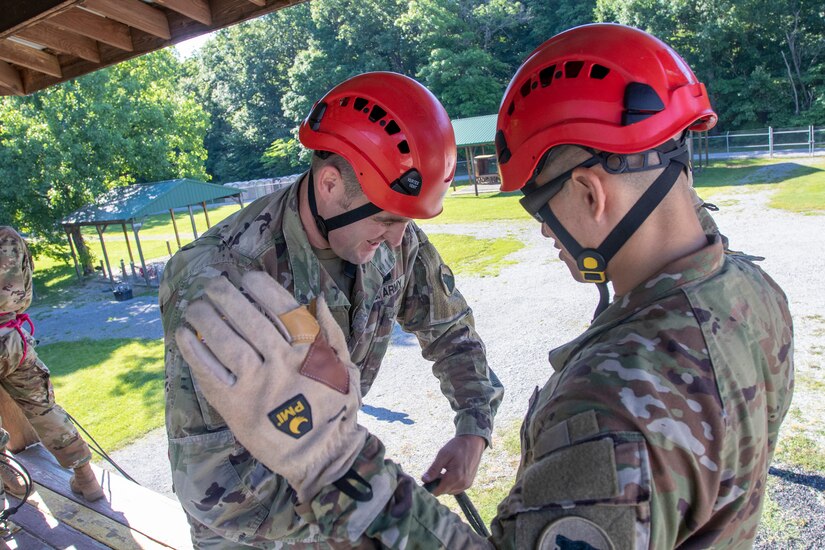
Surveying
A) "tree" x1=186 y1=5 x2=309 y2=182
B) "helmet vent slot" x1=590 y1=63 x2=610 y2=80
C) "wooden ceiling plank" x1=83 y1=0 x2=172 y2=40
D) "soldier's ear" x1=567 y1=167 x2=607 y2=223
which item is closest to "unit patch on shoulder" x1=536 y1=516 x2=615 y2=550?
"soldier's ear" x1=567 y1=167 x2=607 y2=223

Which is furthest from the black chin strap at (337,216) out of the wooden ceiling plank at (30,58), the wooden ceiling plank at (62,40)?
the wooden ceiling plank at (30,58)

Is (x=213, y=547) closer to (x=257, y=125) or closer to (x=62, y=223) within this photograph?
(x=62, y=223)

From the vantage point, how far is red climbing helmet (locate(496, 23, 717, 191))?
140 centimetres

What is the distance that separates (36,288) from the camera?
1828 cm

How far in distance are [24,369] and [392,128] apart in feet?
12.6

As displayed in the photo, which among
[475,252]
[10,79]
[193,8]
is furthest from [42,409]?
[475,252]

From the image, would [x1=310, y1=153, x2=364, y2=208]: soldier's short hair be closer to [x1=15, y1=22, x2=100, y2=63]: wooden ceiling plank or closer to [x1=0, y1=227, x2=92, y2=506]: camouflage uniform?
[x1=15, y1=22, x2=100, y2=63]: wooden ceiling plank

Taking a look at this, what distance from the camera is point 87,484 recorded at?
4.32 m

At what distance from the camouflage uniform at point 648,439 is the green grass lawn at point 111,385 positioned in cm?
662

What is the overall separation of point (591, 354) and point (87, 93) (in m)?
19.5

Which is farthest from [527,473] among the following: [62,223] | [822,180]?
[822,180]

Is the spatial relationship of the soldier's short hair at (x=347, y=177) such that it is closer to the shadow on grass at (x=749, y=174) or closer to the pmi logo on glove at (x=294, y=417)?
the pmi logo on glove at (x=294, y=417)

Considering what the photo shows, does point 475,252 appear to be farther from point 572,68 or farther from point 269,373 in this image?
point 269,373

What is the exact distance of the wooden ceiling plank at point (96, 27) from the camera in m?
3.58
